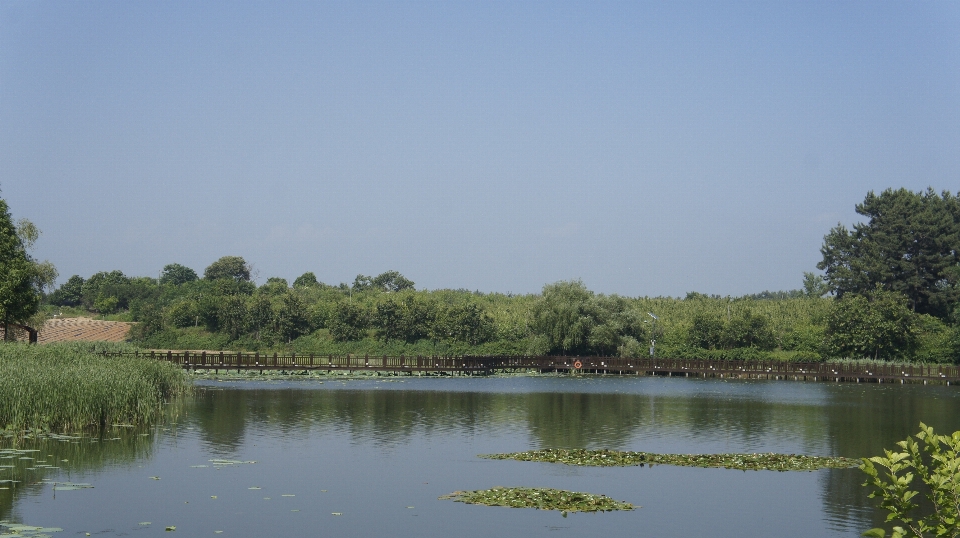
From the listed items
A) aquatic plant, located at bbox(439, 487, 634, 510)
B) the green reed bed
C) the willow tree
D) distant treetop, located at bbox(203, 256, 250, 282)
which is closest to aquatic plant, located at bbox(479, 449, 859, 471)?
aquatic plant, located at bbox(439, 487, 634, 510)

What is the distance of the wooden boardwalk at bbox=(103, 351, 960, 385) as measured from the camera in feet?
245

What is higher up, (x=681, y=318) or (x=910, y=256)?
(x=910, y=256)

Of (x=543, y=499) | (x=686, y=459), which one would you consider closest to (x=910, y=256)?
(x=686, y=459)

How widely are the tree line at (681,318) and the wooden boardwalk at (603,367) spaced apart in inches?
146

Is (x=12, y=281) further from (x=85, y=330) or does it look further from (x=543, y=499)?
(x=85, y=330)

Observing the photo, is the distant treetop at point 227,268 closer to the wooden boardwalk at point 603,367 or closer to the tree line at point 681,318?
the tree line at point 681,318

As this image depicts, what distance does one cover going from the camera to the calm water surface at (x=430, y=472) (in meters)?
20.0

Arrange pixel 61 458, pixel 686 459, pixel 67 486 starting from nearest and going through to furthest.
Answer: pixel 67 486, pixel 61 458, pixel 686 459

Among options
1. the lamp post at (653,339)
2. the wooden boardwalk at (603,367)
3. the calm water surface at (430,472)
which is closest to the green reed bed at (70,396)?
the calm water surface at (430,472)

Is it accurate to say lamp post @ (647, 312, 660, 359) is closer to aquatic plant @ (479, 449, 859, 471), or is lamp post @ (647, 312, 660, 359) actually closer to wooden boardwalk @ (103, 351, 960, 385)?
wooden boardwalk @ (103, 351, 960, 385)

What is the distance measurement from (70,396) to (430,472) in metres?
12.4

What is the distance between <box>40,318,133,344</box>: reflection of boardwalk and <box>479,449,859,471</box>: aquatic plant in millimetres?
89746

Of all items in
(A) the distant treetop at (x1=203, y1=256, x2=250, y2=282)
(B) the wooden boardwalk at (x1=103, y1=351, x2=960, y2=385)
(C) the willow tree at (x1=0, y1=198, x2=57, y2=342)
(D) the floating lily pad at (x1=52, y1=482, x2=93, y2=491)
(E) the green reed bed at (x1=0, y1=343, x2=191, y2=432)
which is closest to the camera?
(D) the floating lily pad at (x1=52, y1=482, x2=93, y2=491)

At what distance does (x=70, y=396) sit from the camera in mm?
31062
